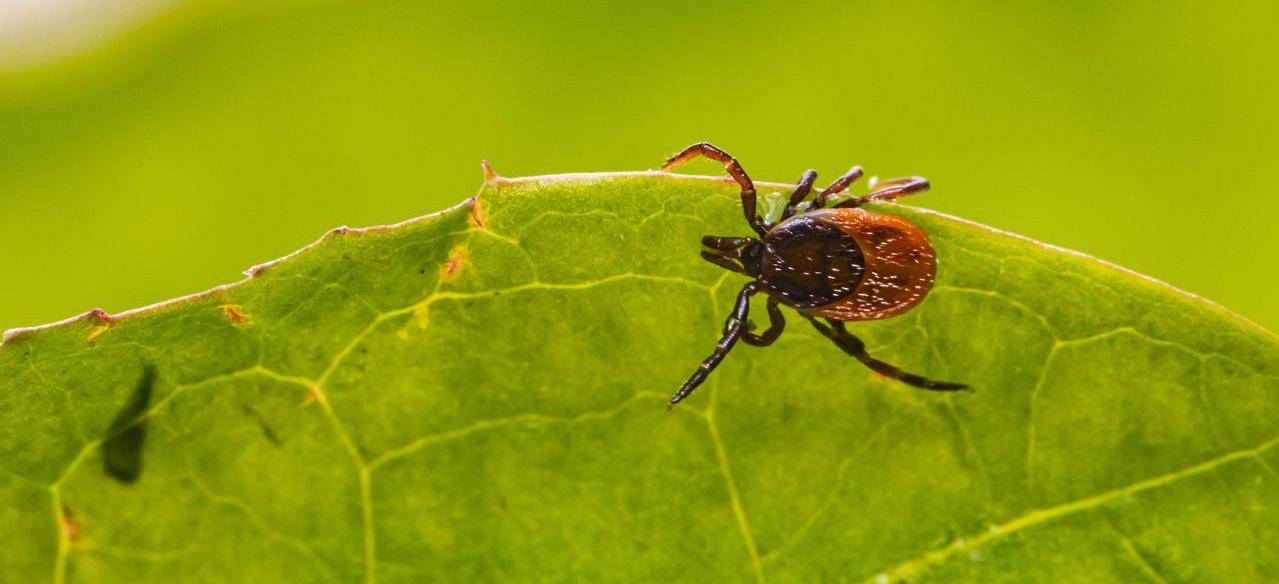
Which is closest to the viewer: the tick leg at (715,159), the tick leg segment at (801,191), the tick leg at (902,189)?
the tick leg segment at (801,191)

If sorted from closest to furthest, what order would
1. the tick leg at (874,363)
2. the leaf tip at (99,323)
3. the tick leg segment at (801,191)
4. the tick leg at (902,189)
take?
the leaf tip at (99,323) < the tick leg at (874,363) < the tick leg segment at (801,191) < the tick leg at (902,189)

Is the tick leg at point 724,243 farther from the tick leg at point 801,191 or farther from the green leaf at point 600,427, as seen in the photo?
the tick leg at point 801,191

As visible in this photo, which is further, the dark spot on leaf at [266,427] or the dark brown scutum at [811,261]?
the dark brown scutum at [811,261]

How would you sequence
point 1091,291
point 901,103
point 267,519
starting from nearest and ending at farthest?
point 267,519 → point 1091,291 → point 901,103

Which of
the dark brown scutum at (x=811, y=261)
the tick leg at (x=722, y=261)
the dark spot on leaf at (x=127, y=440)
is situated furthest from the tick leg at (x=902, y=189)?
the dark spot on leaf at (x=127, y=440)

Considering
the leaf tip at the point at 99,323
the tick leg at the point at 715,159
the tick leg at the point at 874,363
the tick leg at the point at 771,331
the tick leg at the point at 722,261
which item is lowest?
the tick leg at the point at 874,363

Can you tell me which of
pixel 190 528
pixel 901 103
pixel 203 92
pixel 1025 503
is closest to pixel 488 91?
pixel 203 92

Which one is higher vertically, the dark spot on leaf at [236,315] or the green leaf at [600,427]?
the dark spot on leaf at [236,315]

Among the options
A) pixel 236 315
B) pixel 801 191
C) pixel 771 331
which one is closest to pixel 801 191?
pixel 801 191

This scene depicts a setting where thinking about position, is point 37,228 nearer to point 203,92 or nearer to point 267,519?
point 203,92
